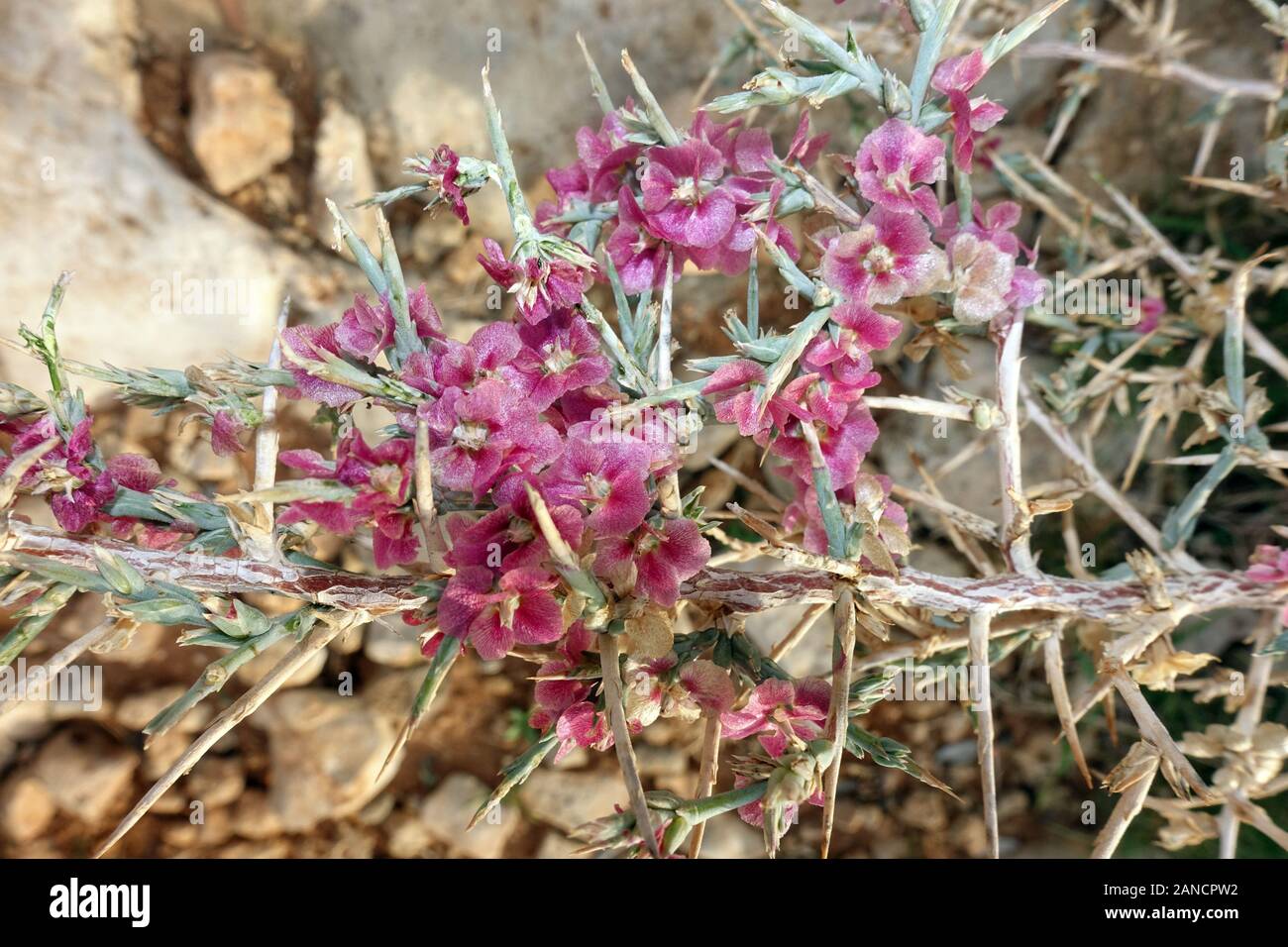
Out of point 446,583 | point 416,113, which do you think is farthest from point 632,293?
point 416,113

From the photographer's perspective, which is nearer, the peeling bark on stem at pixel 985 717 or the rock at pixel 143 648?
the peeling bark on stem at pixel 985 717

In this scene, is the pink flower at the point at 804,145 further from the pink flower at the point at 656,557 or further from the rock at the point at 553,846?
the rock at the point at 553,846

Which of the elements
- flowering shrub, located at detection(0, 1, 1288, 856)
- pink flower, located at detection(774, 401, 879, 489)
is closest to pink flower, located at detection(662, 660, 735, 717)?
flowering shrub, located at detection(0, 1, 1288, 856)

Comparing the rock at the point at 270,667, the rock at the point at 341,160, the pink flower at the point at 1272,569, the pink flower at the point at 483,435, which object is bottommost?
the rock at the point at 270,667

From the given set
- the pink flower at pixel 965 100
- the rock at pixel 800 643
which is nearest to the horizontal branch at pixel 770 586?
the pink flower at pixel 965 100

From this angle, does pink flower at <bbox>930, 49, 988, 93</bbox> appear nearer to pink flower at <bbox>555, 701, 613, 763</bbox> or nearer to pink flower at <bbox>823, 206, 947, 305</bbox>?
pink flower at <bbox>823, 206, 947, 305</bbox>

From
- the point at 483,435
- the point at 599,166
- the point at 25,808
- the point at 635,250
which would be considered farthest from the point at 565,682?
the point at 25,808

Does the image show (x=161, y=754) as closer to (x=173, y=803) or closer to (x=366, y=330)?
(x=173, y=803)
